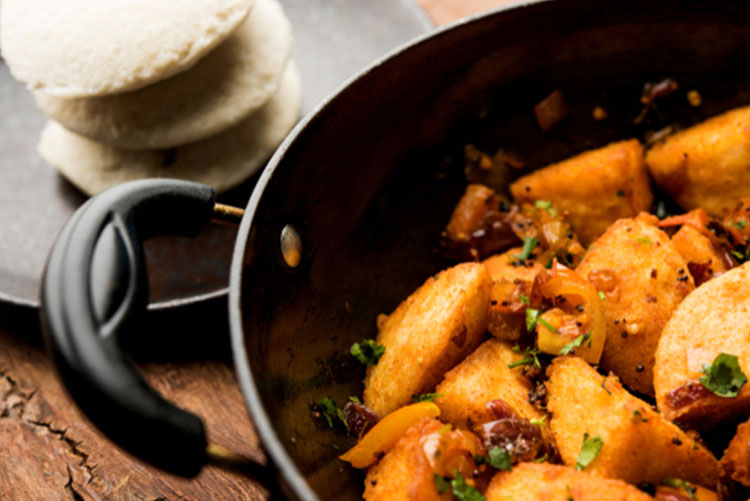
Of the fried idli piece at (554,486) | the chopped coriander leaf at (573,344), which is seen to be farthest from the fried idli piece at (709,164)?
the fried idli piece at (554,486)

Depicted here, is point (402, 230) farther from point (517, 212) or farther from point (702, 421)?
point (702, 421)

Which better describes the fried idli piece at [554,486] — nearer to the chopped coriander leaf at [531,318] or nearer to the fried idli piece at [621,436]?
the fried idli piece at [621,436]

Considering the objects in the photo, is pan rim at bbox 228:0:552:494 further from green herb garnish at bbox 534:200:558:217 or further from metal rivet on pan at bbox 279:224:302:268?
green herb garnish at bbox 534:200:558:217

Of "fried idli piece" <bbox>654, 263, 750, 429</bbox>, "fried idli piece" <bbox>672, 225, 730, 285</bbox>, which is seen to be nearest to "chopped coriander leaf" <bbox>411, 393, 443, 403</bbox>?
"fried idli piece" <bbox>654, 263, 750, 429</bbox>

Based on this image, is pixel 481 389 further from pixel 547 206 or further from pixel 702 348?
pixel 547 206

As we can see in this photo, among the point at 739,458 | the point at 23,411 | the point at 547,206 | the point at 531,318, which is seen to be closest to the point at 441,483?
the point at 531,318
